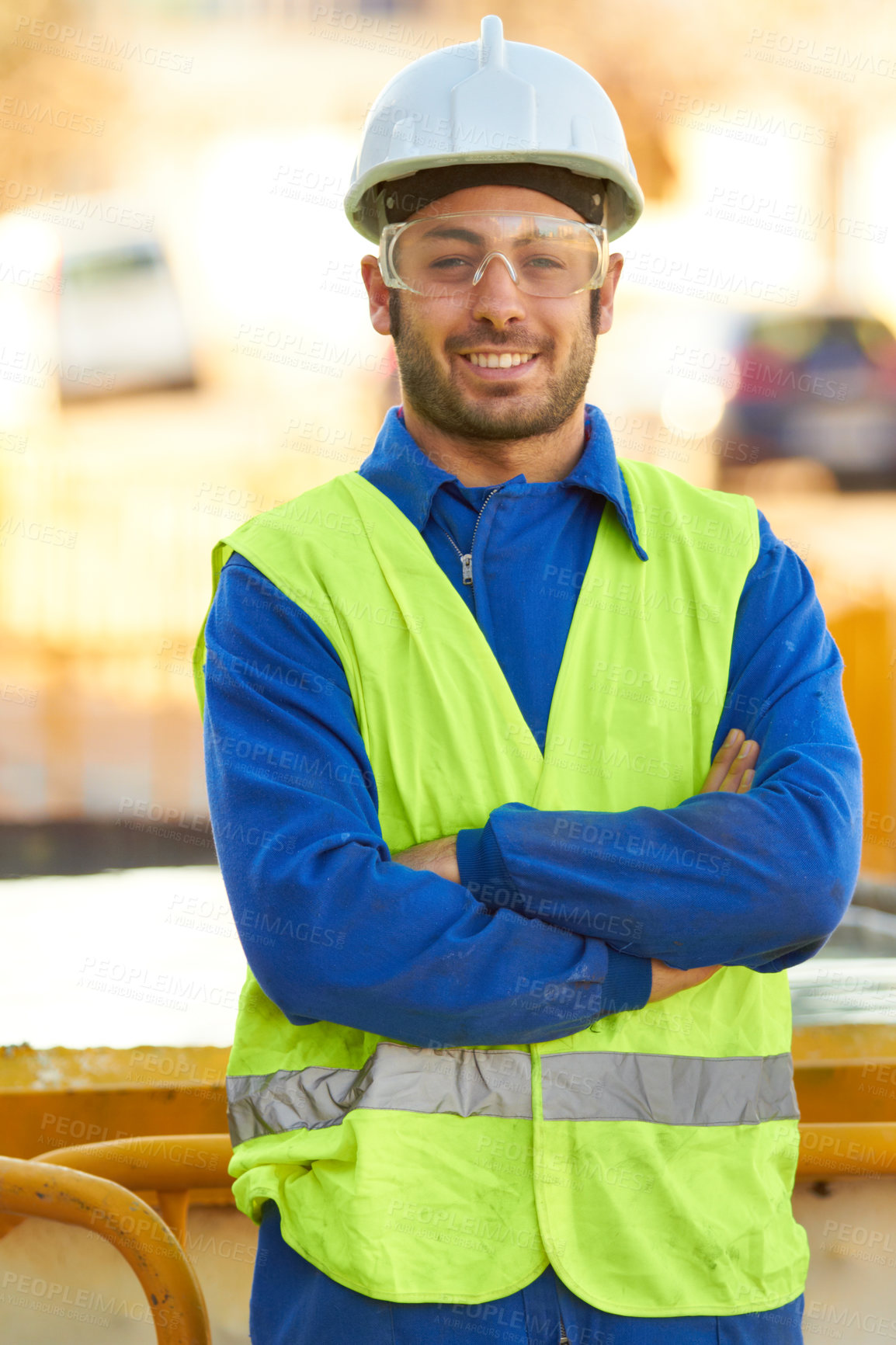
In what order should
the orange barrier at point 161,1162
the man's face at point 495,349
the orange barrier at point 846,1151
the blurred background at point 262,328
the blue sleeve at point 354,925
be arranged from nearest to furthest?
1. the blue sleeve at point 354,925
2. the man's face at point 495,349
3. the orange barrier at point 161,1162
4. the orange barrier at point 846,1151
5. the blurred background at point 262,328

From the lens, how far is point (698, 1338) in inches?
60.2

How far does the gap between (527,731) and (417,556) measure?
0.31 meters

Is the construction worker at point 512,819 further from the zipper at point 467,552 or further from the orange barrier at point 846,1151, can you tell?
the orange barrier at point 846,1151

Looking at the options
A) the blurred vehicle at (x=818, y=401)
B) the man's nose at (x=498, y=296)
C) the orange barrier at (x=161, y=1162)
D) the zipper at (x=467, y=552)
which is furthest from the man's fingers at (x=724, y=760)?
the blurred vehicle at (x=818, y=401)

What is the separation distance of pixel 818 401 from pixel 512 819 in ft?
13.0

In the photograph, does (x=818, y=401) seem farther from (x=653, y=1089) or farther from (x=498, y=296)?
(x=653, y=1089)

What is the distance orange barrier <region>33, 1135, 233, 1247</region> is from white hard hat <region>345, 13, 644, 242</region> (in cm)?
170

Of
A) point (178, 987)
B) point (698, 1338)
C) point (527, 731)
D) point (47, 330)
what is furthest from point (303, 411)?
point (698, 1338)

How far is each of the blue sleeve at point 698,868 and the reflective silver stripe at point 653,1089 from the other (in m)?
0.15

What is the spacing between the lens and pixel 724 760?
1721 millimetres

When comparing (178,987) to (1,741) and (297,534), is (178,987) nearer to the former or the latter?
(1,741)

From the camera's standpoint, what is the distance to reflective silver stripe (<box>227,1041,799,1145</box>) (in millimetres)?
1566

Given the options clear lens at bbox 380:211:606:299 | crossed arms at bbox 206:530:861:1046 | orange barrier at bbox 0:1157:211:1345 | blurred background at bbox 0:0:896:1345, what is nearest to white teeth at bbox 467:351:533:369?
clear lens at bbox 380:211:606:299

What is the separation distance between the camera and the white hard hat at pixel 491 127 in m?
1.86
